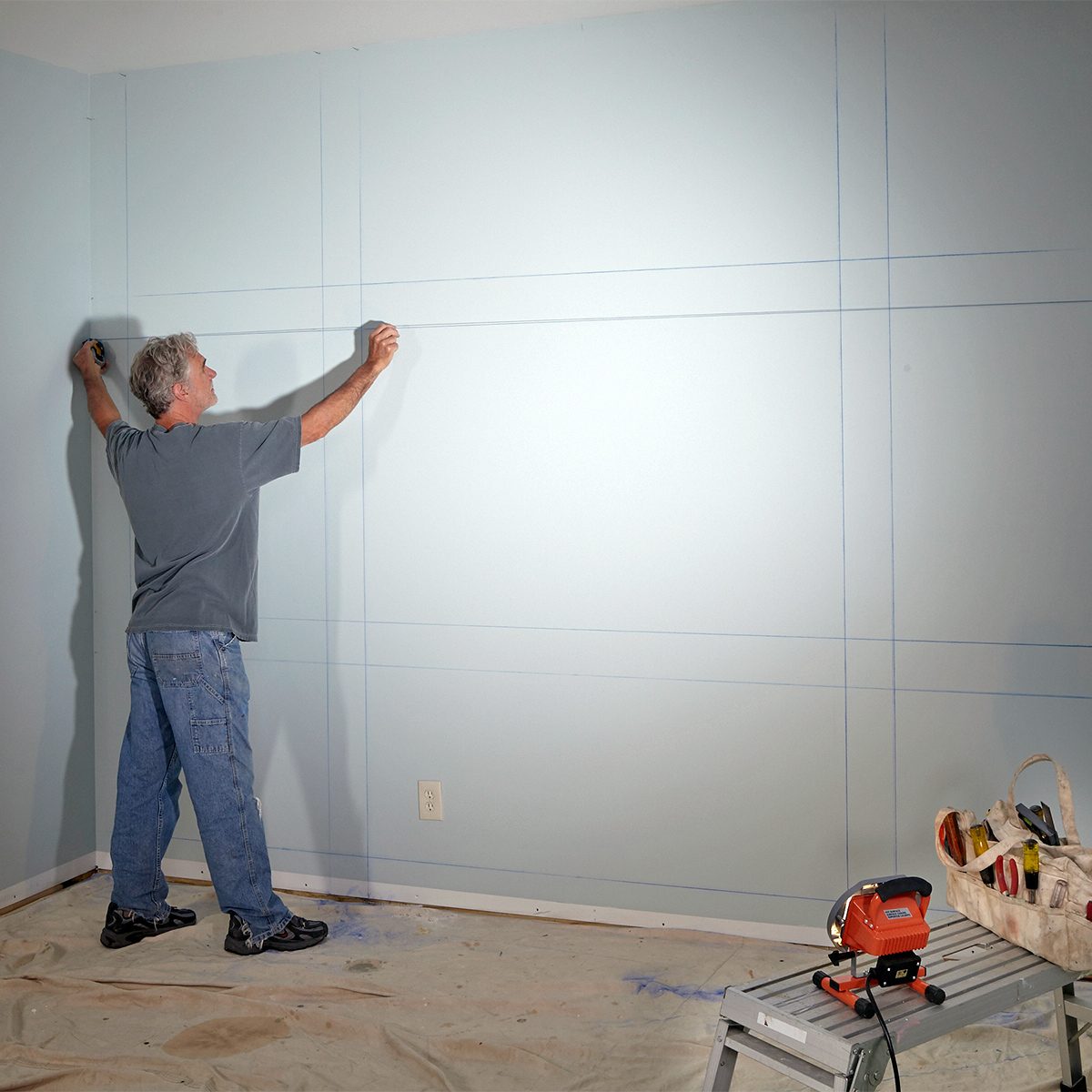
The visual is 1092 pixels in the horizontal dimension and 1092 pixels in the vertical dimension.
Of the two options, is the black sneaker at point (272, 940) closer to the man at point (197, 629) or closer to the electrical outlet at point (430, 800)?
the man at point (197, 629)

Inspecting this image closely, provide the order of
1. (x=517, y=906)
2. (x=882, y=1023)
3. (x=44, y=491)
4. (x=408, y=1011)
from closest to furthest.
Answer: (x=882, y=1023) → (x=408, y=1011) → (x=517, y=906) → (x=44, y=491)

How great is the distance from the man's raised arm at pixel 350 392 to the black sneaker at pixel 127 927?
134 centimetres

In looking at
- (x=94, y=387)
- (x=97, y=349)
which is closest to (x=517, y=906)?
(x=94, y=387)

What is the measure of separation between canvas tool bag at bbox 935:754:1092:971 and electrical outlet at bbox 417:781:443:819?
1373 millimetres

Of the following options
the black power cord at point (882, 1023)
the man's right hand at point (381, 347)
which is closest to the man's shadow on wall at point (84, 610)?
the man's right hand at point (381, 347)

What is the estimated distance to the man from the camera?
2.72 metres

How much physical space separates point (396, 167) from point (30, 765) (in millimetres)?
2006

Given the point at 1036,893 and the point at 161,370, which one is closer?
the point at 1036,893

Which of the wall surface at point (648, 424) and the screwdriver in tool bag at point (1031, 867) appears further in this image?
the wall surface at point (648, 424)

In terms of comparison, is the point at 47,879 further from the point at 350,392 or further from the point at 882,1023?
the point at 882,1023

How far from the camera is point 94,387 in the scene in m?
3.19

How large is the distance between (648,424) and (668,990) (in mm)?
1393

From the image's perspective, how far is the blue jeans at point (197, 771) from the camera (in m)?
2.73

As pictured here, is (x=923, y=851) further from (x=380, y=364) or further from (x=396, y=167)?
(x=396, y=167)
